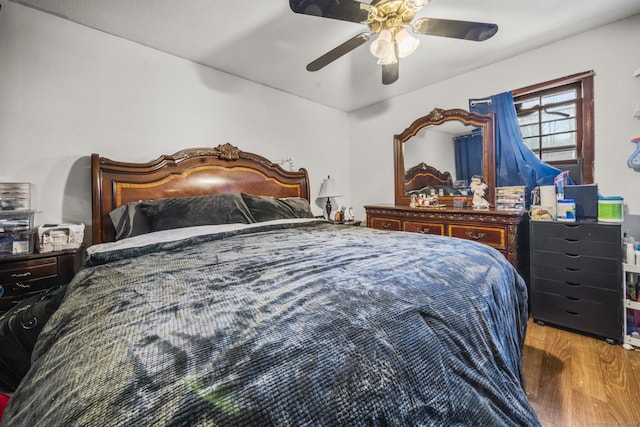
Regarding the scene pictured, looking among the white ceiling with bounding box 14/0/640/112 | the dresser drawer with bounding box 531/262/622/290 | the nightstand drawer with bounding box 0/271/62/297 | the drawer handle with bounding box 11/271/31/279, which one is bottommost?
the dresser drawer with bounding box 531/262/622/290

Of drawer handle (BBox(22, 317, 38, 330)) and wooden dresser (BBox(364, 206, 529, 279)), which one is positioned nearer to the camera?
drawer handle (BBox(22, 317, 38, 330))

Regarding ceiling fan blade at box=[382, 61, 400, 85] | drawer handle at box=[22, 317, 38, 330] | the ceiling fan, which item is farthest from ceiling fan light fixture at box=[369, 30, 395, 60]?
drawer handle at box=[22, 317, 38, 330]

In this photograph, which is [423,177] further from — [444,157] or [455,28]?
[455,28]

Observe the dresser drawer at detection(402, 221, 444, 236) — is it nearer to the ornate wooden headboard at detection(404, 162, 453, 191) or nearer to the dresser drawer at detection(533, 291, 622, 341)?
the ornate wooden headboard at detection(404, 162, 453, 191)

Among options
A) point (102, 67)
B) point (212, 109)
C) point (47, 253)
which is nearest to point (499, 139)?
point (212, 109)

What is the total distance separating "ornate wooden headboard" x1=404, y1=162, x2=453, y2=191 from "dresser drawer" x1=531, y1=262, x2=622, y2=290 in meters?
1.23

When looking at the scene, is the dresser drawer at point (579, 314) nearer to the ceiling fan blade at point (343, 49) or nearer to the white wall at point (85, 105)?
the ceiling fan blade at point (343, 49)

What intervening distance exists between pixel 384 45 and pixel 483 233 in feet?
5.90

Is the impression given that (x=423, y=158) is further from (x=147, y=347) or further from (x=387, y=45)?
(x=147, y=347)

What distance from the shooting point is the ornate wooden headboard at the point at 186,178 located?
207 centimetres

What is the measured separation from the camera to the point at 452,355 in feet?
2.39

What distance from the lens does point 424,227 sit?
2844 mm

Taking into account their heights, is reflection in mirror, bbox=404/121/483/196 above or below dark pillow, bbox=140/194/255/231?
above

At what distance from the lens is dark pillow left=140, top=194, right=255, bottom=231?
6.48 ft
